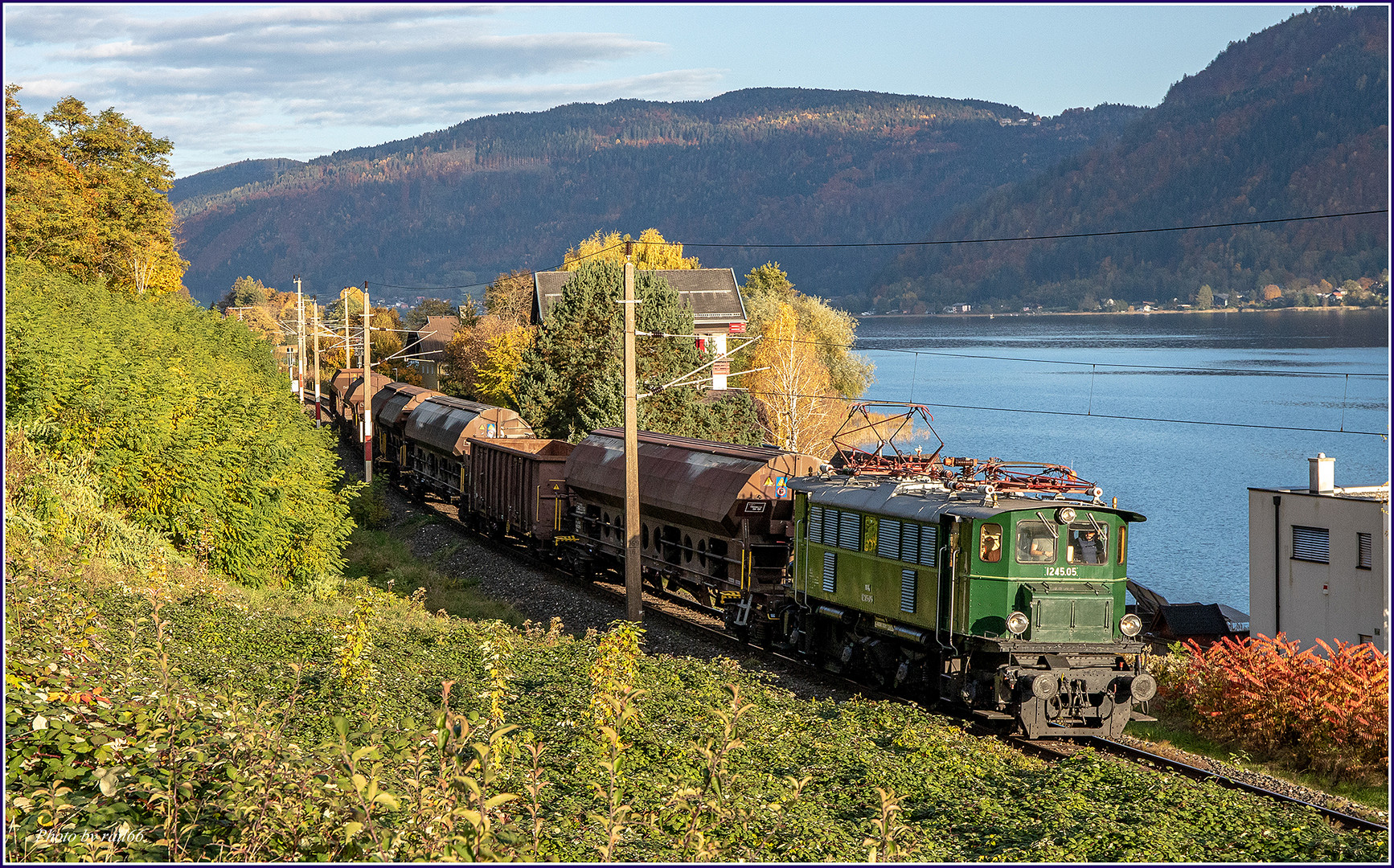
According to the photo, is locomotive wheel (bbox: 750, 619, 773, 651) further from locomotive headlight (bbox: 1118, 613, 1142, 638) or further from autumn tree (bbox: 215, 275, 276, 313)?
autumn tree (bbox: 215, 275, 276, 313)

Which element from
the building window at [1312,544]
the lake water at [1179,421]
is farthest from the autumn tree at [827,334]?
the building window at [1312,544]

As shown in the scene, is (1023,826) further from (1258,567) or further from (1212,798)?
(1258,567)

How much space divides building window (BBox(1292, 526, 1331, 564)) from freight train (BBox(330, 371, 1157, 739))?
859 centimetres

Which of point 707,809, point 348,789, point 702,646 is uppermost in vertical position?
point 348,789

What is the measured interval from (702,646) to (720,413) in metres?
31.0

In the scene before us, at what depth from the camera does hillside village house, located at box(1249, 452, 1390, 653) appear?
2488cm

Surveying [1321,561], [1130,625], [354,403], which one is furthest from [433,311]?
[1130,625]

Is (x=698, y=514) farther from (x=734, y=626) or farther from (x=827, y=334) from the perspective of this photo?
(x=827, y=334)

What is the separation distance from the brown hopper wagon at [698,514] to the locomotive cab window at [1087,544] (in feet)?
22.2

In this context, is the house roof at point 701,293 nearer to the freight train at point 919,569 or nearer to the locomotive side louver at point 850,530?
the freight train at point 919,569

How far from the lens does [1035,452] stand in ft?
266

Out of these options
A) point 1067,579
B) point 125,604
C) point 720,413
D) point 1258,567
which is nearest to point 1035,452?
point 720,413

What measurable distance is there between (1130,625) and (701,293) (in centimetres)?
6879

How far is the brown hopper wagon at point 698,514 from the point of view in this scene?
953 inches
